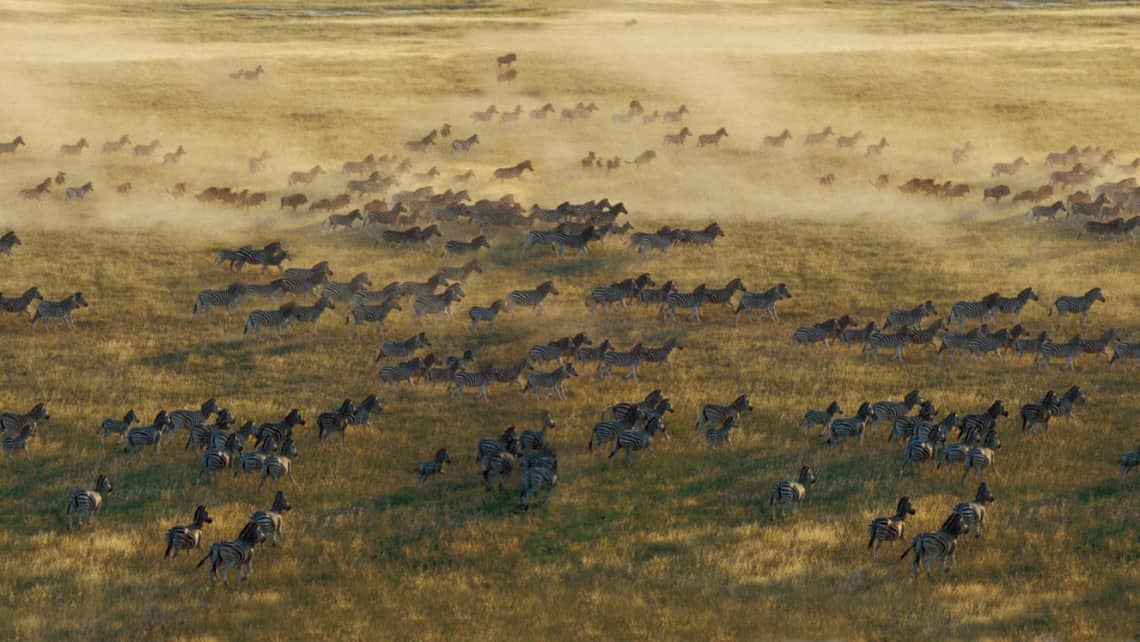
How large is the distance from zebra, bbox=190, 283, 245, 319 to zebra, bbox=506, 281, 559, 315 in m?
9.20

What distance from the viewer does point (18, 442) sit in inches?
1045

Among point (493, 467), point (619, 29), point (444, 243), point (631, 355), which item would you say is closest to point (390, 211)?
point (444, 243)

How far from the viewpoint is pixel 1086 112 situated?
2931 inches

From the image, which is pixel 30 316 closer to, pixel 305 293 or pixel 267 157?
pixel 305 293

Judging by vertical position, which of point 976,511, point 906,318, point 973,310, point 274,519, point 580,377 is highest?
point 976,511

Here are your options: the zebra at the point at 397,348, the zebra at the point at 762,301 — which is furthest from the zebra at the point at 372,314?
the zebra at the point at 762,301

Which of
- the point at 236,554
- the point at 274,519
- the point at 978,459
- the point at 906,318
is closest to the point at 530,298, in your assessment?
the point at 906,318

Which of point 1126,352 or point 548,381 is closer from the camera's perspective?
point 548,381

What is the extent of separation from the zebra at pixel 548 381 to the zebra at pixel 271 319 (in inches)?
372

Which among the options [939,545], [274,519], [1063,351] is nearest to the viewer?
[939,545]

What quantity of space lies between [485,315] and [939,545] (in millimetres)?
19448

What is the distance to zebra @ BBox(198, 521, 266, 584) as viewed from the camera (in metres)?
20.3

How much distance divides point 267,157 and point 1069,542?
1958 inches

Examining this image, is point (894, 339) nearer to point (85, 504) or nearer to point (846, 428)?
point (846, 428)
